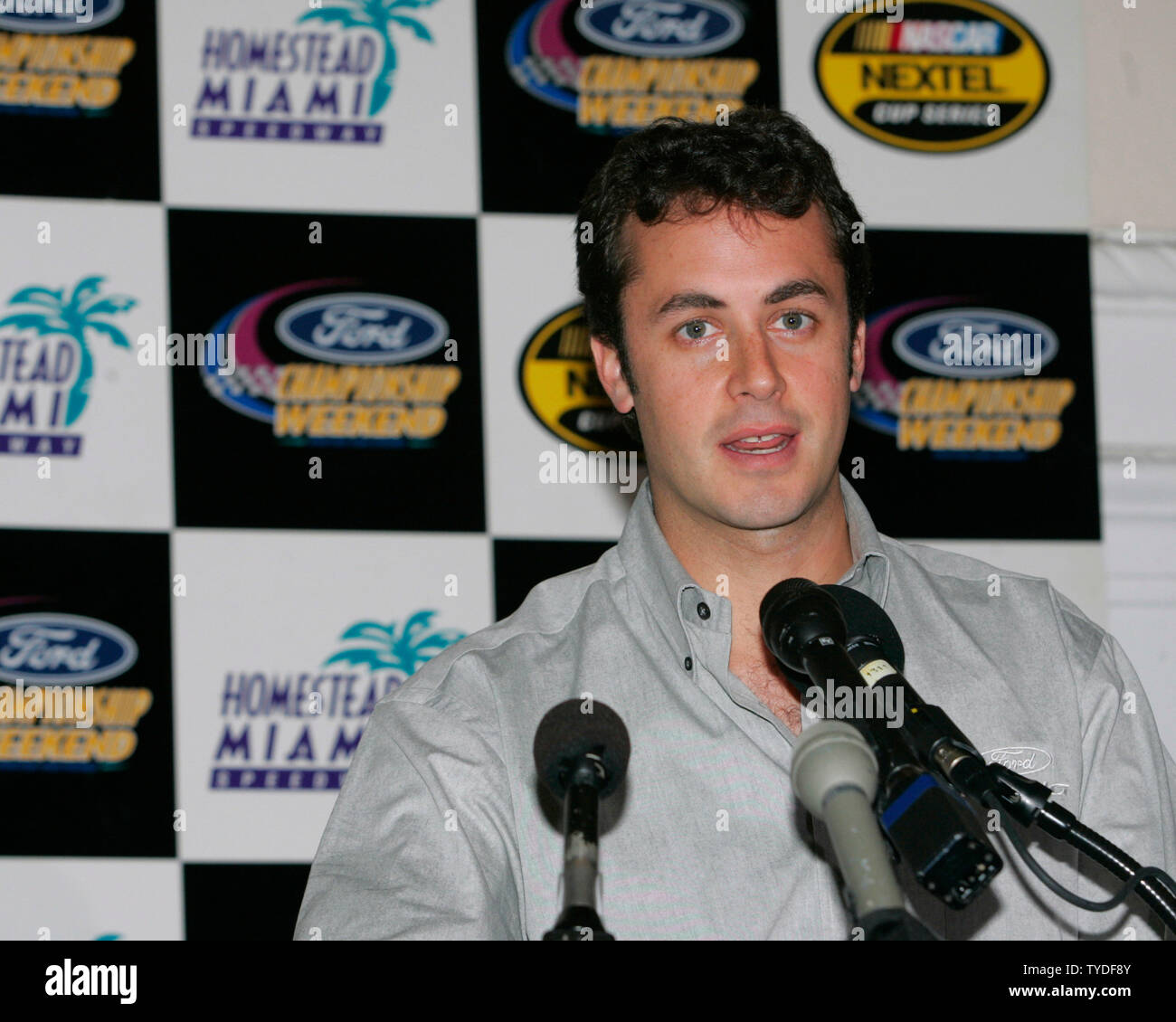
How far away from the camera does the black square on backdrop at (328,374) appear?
10.6ft

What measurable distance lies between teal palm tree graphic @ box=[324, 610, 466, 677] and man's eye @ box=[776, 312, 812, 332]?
1134mm

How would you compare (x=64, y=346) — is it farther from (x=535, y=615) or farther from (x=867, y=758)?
(x=867, y=758)

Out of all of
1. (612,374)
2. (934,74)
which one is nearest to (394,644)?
(612,374)

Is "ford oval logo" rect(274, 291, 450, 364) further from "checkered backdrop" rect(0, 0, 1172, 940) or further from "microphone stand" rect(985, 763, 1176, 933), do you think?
"microphone stand" rect(985, 763, 1176, 933)

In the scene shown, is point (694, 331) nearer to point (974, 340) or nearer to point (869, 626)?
point (869, 626)

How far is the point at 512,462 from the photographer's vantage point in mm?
3330

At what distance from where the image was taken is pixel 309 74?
3.40m

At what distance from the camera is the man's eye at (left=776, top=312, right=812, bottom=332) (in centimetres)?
241

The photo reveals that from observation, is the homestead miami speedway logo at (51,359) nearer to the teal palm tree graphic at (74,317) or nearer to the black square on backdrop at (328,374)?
the teal palm tree graphic at (74,317)

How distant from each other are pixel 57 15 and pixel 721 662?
210 cm

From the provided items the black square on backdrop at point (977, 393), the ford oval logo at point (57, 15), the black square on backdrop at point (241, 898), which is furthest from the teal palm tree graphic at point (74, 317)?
the black square on backdrop at point (977, 393)

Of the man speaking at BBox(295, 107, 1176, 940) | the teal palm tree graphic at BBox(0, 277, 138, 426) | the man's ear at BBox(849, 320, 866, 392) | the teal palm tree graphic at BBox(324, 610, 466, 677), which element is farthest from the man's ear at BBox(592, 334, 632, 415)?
the teal palm tree graphic at BBox(0, 277, 138, 426)
